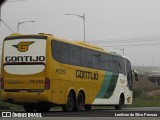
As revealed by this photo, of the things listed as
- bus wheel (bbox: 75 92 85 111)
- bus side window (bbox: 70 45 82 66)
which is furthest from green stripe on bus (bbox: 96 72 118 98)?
bus side window (bbox: 70 45 82 66)

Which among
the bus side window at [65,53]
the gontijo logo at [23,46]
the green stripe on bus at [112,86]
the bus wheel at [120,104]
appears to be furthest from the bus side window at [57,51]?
the bus wheel at [120,104]

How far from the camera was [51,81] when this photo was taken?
2084 cm

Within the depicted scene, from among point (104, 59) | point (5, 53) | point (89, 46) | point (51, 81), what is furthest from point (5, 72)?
point (104, 59)

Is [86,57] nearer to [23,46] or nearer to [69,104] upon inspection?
[69,104]

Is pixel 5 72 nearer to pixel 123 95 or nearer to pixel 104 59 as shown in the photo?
pixel 104 59

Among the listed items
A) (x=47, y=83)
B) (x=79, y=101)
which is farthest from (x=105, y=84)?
(x=47, y=83)

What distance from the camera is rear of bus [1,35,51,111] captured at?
20766 millimetres

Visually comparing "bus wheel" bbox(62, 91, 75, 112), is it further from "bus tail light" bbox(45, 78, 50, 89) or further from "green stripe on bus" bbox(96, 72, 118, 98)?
"green stripe on bus" bbox(96, 72, 118, 98)

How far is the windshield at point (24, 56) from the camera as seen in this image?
68.5 ft

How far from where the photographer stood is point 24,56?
834 inches

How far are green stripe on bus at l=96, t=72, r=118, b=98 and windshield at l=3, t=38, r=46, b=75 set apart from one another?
244 inches

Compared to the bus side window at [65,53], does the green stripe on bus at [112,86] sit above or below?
below

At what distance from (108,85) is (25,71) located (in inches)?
304

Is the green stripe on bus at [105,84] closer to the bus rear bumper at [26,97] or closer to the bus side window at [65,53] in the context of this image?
the bus side window at [65,53]
